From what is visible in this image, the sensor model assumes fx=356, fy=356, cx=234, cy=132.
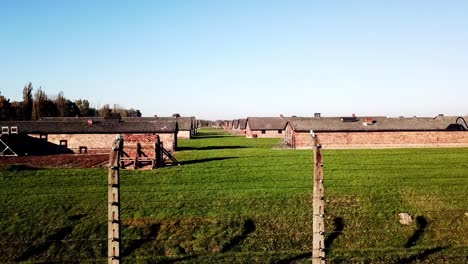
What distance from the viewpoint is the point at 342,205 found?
16.3 meters

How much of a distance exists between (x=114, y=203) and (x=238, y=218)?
27.7ft

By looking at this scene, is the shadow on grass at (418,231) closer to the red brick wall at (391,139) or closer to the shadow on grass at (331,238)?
the shadow on grass at (331,238)

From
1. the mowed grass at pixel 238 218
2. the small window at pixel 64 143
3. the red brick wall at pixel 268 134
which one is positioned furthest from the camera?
the red brick wall at pixel 268 134

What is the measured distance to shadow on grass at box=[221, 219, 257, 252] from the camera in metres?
12.9

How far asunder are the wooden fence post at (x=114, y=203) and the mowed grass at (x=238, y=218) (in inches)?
185

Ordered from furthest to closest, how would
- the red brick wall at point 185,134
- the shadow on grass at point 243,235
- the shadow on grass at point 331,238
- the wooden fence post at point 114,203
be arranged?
the red brick wall at point 185,134 < the shadow on grass at point 243,235 < the shadow on grass at point 331,238 < the wooden fence post at point 114,203

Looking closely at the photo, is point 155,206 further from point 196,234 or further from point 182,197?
point 196,234

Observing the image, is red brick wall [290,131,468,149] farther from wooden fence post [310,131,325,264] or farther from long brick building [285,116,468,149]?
wooden fence post [310,131,325,264]

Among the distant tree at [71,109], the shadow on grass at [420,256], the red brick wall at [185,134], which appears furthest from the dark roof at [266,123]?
the shadow on grass at [420,256]

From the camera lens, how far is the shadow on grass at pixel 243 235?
42.2 ft

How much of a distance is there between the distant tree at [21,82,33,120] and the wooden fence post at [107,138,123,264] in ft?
296

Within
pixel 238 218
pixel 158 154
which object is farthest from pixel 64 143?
pixel 238 218

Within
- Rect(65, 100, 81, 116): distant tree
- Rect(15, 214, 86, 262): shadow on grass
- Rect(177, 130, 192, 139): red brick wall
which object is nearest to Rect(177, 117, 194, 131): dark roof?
Rect(177, 130, 192, 139): red brick wall

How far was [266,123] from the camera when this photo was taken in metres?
85.5
